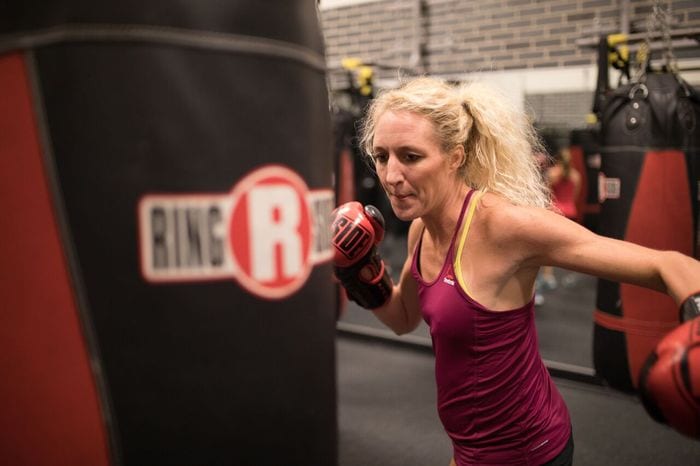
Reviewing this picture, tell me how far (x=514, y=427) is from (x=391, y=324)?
0.60 meters

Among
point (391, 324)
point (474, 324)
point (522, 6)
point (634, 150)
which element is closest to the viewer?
point (474, 324)

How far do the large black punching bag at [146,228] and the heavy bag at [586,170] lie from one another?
604 cm

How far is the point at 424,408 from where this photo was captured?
12.1 ft

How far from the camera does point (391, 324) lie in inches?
80.5

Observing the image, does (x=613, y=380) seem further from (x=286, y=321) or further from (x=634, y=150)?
(x=286, y=321)

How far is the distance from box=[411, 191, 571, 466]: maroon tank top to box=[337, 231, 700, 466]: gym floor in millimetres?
1545

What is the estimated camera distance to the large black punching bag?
26.2 inches

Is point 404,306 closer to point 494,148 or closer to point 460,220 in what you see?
point 460,220

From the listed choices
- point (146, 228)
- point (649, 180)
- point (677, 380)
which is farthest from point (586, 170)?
point (146, 228)

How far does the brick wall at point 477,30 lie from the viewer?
4.54m

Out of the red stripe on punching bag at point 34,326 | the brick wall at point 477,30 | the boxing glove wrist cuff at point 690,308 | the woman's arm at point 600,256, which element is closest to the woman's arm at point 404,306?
the woman's arm at point 600,256

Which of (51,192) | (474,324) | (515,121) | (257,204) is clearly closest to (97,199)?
(51,192)

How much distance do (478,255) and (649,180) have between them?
1697 mm

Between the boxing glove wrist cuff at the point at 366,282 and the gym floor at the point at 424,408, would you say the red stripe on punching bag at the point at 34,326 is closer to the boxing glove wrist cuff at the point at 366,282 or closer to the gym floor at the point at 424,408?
the boxing glove wrist cuff at the point at 366,282
